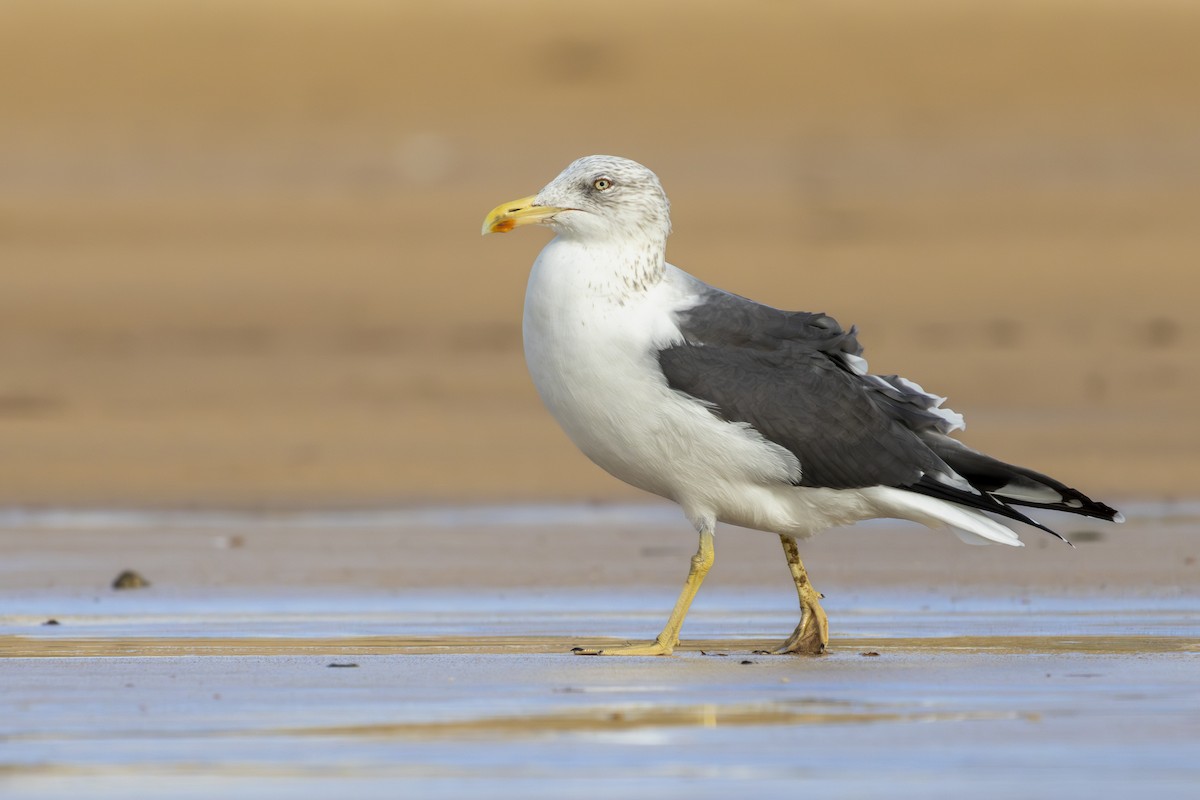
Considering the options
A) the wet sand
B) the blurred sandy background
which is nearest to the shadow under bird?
the wet sand

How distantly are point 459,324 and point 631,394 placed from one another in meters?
14.1

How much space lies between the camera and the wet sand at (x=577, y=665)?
5777 millimetres

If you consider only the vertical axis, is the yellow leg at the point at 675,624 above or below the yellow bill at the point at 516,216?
below

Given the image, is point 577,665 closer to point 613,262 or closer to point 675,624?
point 675,624

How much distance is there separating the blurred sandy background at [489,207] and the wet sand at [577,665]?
3.08 metres

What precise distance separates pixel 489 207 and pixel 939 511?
1902 cm

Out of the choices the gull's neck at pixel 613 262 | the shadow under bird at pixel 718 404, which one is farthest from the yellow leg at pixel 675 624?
the gull's neck at pixel 613 262

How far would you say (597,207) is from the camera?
344 inches

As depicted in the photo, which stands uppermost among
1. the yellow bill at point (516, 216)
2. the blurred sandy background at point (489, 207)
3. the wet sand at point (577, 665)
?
the blurred sandy background at point (489, 207)

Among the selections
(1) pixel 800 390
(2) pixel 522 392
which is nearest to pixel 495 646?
(1) pixel 800 390

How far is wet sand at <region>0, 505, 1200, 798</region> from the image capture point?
578 centimetres

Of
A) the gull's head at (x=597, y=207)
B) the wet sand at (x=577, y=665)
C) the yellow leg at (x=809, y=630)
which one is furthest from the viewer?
the gull's head at (x=597, y=207)

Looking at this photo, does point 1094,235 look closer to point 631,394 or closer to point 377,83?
point 377,83

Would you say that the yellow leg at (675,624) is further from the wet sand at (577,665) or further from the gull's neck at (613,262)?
the gull's neck at (613,262)
